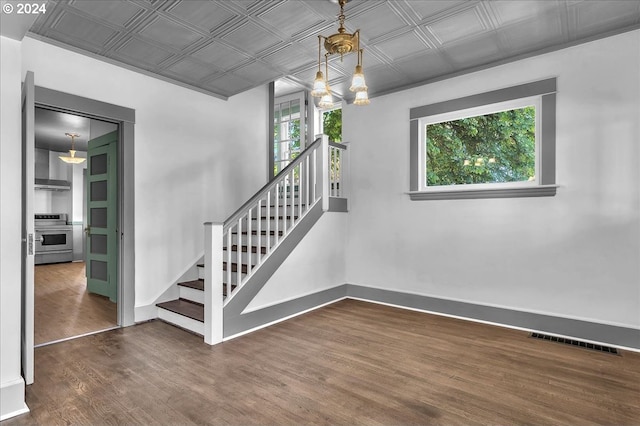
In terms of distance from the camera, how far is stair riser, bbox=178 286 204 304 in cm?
384

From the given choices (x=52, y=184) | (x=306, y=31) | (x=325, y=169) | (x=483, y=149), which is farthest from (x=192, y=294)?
(x=52, y=184)

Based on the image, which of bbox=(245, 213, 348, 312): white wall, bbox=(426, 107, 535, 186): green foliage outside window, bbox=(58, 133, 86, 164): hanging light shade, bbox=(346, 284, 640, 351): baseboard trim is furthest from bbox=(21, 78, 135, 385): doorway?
bbox=(58, 133, 86, 164): hanging light shade

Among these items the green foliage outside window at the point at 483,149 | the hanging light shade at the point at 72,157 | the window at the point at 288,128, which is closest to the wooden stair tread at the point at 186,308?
the window at the point at 288,128

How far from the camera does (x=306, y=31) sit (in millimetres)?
3150

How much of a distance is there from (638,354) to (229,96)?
530 cm

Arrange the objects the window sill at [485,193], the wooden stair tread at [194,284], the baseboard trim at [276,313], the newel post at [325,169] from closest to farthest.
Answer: the baseboard trim at [276,313]
the window sill at [485,193]
the wooden stair tread at [194,284]
the newel post at [325,169]

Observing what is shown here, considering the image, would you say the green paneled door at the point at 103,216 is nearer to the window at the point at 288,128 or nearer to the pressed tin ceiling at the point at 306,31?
the pressed tin ceiling at the point at 306,31

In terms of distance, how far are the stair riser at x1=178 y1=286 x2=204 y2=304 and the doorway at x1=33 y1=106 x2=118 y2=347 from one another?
757mm

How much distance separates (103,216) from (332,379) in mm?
3951

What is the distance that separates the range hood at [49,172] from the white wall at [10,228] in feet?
27.2

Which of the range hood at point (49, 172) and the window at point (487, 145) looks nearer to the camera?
the window at point (487, 145)

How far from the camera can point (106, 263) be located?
4715mm

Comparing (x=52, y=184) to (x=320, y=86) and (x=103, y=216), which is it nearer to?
(x=103, y=216)

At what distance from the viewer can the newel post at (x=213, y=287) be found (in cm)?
318
